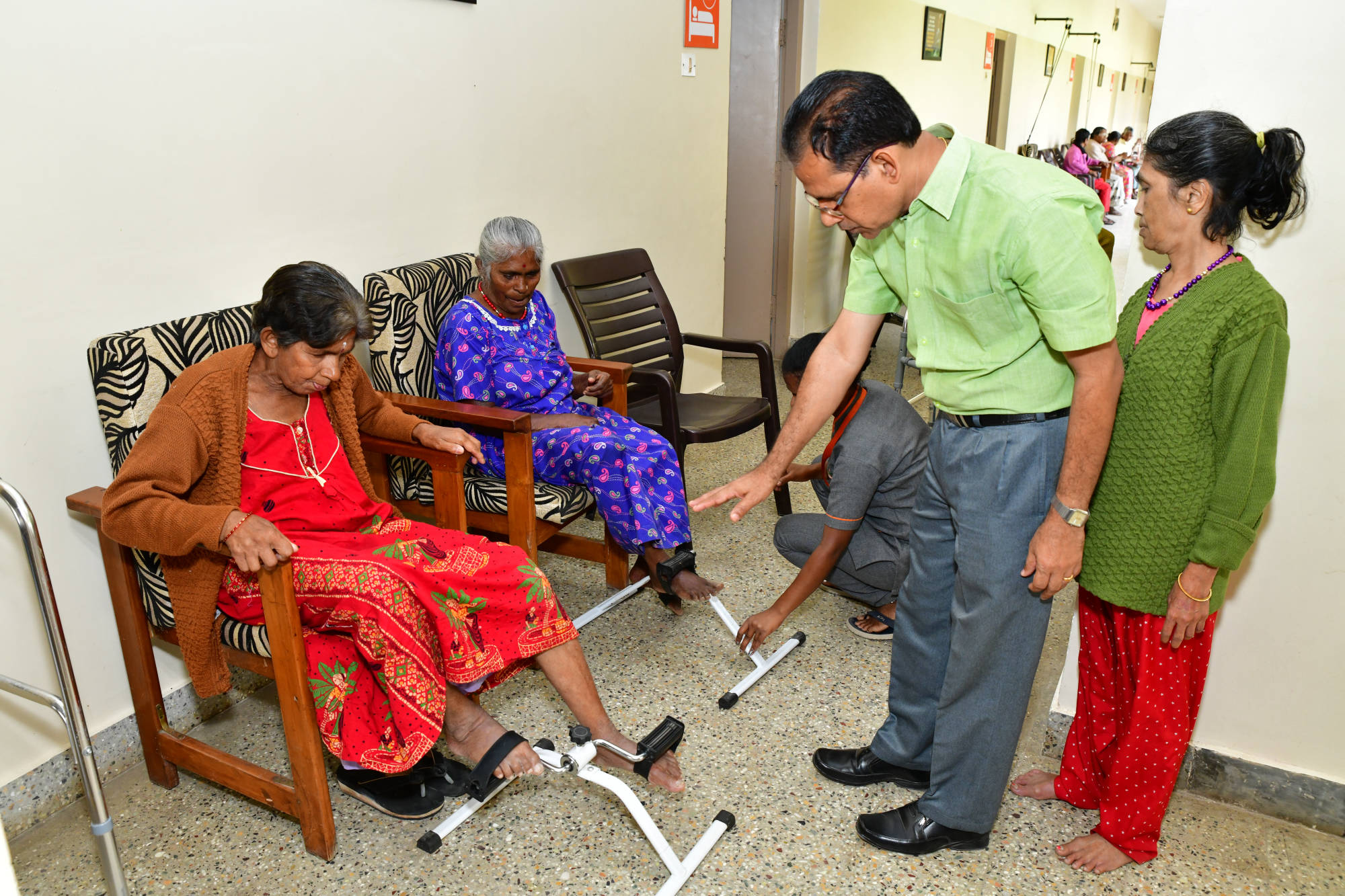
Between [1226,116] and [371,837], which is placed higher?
[1226,116]

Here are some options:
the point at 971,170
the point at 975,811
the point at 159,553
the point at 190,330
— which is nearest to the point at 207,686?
the point at 159,553

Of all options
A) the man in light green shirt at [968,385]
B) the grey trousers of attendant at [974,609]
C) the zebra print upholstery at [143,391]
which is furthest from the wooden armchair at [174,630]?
the grey trousers of attendant at [974,609]

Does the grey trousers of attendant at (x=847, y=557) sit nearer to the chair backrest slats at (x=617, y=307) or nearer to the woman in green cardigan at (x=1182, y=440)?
the woman in green cardigan at (x=1182, y=440)

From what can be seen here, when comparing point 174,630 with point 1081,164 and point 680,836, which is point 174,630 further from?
point 1081,164

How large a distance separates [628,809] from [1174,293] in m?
1.36

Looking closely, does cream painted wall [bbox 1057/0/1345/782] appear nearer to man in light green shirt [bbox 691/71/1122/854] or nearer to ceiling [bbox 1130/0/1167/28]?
man in light green shirt [bbox 691/71/1122/854]

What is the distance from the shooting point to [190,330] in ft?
6.36

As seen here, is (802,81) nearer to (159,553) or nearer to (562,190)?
(562,190)

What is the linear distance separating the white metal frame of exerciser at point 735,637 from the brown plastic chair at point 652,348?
23.1 inches

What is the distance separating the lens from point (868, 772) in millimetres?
1998

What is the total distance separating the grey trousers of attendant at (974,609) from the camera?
155cm

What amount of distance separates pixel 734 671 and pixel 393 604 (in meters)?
1.03

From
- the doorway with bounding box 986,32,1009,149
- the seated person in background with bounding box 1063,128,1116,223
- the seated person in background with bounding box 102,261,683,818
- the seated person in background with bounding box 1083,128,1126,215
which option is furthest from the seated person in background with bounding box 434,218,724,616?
the seated person in background with bounding box 1083,128,1126,215

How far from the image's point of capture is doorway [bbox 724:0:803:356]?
521 centimetres
